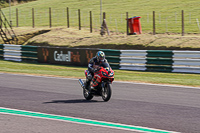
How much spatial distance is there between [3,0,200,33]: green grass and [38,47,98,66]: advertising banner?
12.9m

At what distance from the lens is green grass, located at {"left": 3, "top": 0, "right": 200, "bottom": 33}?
3918 centimetres

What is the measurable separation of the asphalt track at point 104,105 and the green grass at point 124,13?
71.3 ft

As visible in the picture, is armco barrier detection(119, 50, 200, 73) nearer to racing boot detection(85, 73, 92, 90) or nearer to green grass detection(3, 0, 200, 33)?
racing boot detection(85, 73, 92, 90)

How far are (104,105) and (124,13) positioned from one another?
127ft

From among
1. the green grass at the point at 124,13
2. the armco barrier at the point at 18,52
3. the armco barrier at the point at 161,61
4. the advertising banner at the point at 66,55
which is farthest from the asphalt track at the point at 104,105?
the green grass at the point at 124,13

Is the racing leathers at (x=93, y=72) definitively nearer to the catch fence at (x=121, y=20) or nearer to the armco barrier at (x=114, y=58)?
the armco barrier at (x=114, y=58)

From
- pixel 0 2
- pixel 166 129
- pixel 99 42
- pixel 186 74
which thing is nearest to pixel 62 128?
pixel 166 129

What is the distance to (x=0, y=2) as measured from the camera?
80812 mm

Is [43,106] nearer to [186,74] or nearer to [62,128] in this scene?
[62,128]

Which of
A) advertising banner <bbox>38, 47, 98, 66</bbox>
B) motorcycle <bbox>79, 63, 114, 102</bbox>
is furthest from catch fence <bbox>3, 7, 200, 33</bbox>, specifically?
motorcycle <bbox>79, 63, 114, 102</bbox>

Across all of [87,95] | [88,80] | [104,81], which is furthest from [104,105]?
[88,80]

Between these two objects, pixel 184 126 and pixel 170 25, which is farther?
pixel 170 25

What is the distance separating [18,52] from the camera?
28812 mm

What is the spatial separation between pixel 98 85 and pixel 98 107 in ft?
3.88
